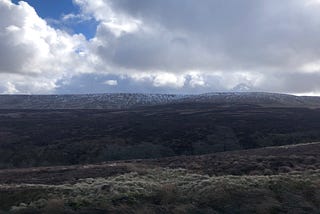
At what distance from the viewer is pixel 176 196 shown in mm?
21859

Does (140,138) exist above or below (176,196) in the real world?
below

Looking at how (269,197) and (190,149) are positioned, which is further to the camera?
(190,149)

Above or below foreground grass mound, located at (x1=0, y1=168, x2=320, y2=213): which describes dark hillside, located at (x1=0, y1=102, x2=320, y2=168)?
below

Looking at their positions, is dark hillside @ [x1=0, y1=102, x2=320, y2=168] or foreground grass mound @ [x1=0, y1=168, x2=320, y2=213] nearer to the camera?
foreground grass mound @ [x1=0, y1=168, x2=320, y2=213]

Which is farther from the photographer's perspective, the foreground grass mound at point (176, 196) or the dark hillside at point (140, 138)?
the dark hillside at point (140, 138)

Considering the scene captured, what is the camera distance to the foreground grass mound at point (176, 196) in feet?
67.1

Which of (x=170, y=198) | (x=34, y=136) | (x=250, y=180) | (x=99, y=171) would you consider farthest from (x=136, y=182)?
(x=34, y=136)

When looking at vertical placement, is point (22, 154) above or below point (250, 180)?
below

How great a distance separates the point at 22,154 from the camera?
59.5 metres

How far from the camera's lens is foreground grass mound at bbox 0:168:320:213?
67.1 ft

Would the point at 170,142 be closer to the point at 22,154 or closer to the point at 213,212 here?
the point at 22,154

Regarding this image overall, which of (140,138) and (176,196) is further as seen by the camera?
(140,138)

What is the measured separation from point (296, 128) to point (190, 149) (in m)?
20.4

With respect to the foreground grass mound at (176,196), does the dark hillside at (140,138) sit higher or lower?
lower
